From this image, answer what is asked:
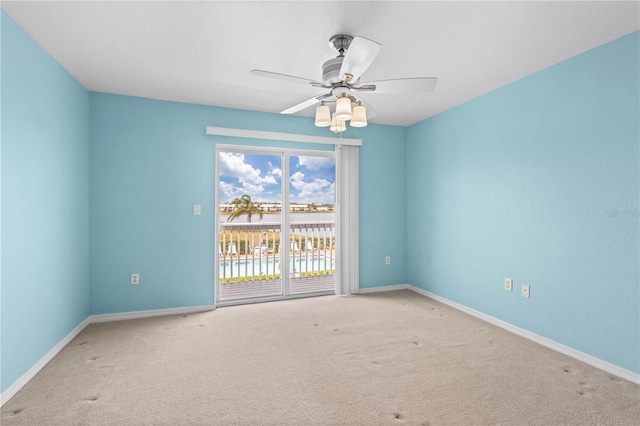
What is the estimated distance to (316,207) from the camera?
4.64m

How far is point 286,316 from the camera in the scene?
360 centimetres

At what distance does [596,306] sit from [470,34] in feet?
7.30

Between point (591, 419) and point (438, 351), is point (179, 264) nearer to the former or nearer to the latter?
point (438, 351)

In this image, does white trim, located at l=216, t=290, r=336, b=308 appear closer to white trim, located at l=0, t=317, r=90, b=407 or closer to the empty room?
the empty room

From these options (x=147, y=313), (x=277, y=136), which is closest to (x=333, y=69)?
(x=277, y=136)

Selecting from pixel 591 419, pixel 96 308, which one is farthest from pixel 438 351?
pixel 96 308

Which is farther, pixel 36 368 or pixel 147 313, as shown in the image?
pixel 147 313

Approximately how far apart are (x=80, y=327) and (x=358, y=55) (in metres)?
3.47

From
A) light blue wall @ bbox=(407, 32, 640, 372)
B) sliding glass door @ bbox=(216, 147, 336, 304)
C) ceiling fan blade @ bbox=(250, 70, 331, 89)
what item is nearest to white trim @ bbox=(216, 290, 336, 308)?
sliding glass door @ bbox=(216, 147, 336, 304)

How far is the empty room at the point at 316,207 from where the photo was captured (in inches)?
79.7

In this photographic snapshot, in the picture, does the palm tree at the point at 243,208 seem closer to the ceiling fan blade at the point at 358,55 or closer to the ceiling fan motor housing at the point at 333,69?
the ceiling fan motor housing at the point at 333,69

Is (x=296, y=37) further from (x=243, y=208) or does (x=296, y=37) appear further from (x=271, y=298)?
(x=271, y=298)

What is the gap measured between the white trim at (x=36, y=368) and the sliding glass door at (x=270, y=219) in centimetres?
142

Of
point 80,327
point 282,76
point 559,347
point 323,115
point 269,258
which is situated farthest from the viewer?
point 269,258
